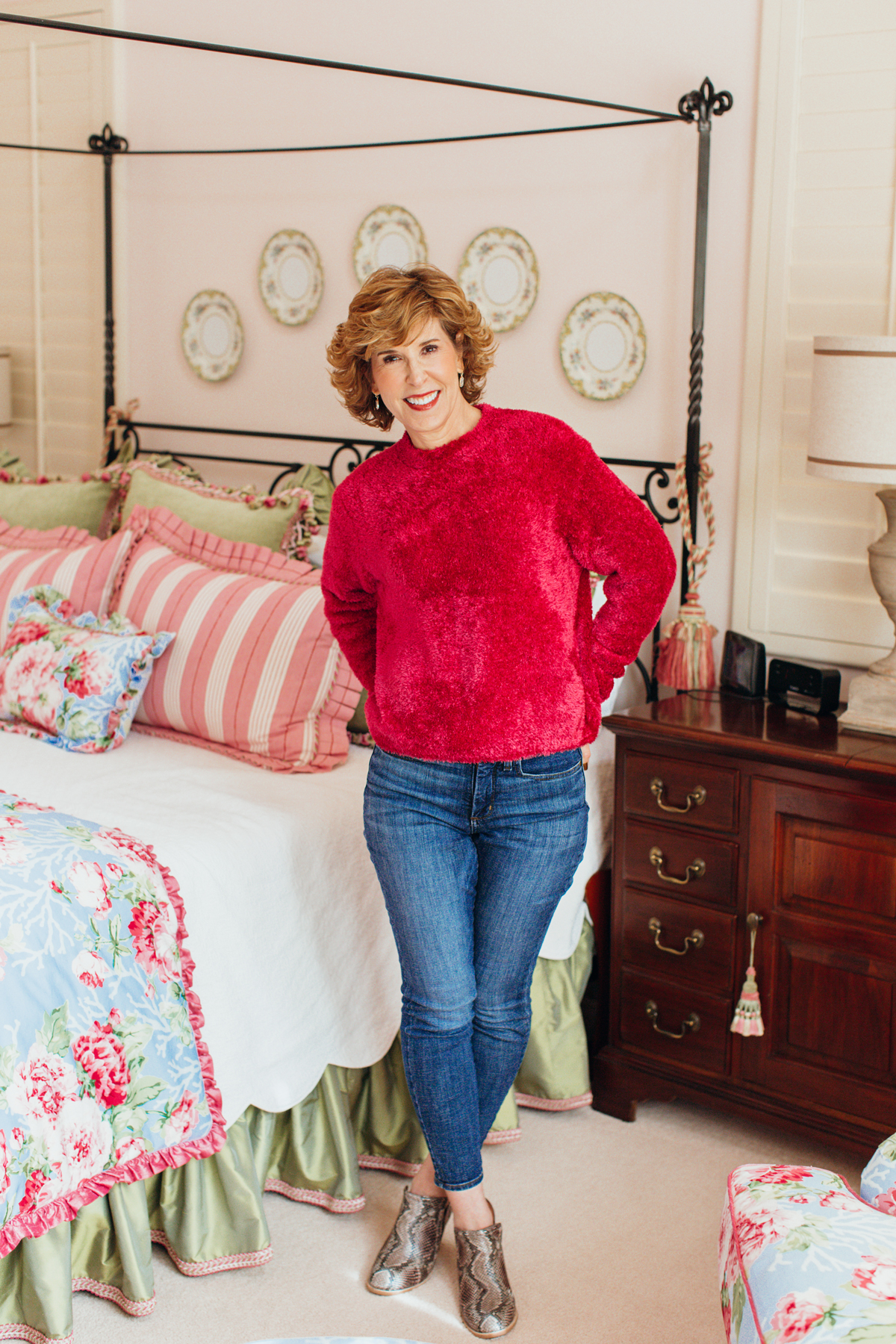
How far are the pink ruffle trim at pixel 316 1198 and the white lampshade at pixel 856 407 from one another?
1511 millimetres

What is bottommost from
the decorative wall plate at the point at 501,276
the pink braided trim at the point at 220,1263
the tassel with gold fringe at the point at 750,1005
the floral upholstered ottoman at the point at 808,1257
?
the pink braided trim at the point at 220,1263

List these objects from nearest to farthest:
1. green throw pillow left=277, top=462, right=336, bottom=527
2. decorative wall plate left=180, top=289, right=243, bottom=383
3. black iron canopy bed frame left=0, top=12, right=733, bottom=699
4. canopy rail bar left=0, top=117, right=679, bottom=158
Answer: black iron canopy bed frame left=0, top=12, right=733, bottom=699, canopy rail bar left=0, top=117, right=679, bottom=158, green throw pillow left=277, top=462, right=336, bottom=527, decorative wall plate left=180, top=289, right=243, bottom=383

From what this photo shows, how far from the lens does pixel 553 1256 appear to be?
84.0 inches

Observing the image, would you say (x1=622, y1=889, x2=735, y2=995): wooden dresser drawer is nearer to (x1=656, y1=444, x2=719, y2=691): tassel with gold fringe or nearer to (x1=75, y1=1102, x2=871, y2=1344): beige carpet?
(x1=75, y1=1102, x2=871, y2=1344): beige carpet

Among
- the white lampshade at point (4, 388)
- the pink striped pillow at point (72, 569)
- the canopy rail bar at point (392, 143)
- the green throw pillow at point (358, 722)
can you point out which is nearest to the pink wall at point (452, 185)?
the canopy rail bar at point (392, 143)

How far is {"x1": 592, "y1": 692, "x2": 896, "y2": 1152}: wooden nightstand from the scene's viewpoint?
2.20m

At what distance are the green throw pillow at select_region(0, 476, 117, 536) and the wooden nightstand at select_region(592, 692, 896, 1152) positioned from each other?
1.54m

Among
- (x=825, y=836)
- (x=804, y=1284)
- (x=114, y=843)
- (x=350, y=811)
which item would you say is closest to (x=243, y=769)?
(x=350, y=811)

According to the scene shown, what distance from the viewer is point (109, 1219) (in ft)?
6.54

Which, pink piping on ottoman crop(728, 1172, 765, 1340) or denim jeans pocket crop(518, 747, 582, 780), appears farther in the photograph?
denim jeans pocket crop(518, 747, 582, 780)

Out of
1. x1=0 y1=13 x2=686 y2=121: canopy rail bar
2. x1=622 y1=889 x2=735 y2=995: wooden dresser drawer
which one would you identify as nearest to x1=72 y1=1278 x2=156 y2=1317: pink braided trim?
x1=622 y1=889 x2=735 y2=995: wooden dresser drawer

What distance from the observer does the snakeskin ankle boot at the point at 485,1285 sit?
6.38ft

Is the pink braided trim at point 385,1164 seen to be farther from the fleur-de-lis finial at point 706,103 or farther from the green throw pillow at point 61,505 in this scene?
the fleur-de-lis finial at point 706,103

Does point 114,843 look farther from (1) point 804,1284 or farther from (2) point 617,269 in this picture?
(2) point 617,269
